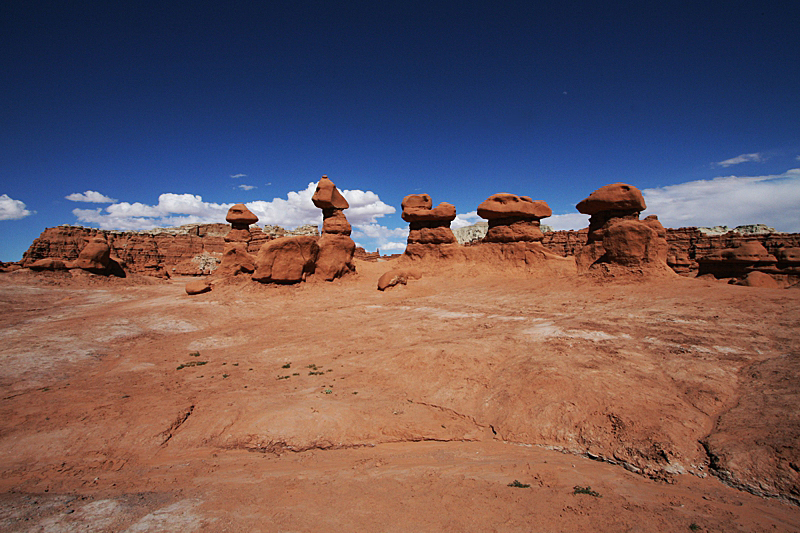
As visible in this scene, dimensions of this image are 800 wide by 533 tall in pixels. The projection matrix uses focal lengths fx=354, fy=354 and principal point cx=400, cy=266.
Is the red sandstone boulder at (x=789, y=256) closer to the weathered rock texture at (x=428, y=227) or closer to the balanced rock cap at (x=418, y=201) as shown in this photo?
the weathered rock texture at (x=428, y=227)

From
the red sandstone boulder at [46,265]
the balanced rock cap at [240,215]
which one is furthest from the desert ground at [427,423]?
the balanced rock cap at [240,215]

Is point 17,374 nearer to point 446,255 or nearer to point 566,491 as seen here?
point 566,491

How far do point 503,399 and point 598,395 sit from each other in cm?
161

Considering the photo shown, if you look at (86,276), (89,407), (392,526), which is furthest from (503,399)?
(86,276)

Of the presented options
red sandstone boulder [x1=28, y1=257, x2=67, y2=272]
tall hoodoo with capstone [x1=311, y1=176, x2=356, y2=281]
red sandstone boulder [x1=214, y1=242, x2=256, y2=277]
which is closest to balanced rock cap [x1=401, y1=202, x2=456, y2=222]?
tall hoodoo with capstone [x1=311, y1=176, x2=356, y2=281]

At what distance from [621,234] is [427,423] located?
40.2ft

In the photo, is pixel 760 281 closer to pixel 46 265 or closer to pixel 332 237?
pixel 332 237

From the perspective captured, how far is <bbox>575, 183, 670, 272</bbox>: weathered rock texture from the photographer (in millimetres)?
13852

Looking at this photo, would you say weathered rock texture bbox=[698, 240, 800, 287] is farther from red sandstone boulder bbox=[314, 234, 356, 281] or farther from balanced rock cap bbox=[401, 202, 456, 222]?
red sandstone boulder bbox=[314, 234, 356, 281]

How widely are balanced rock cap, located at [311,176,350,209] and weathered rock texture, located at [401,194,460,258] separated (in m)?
4.78

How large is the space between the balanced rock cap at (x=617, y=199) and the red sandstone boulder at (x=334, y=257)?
43.5ft

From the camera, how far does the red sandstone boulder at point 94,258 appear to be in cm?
2205

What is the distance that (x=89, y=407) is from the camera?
638 cm

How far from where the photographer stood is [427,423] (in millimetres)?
6398
